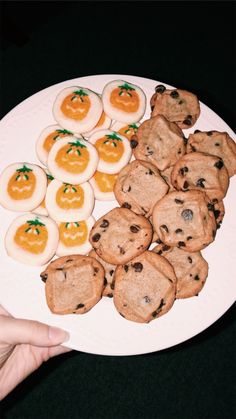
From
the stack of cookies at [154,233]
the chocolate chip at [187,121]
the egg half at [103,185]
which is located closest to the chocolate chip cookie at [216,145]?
the stack of cookies at [154,233]

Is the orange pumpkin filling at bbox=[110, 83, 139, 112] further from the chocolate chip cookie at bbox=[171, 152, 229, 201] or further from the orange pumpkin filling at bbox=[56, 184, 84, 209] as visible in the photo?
the orange pumpkin filling at bbox=[56, 184, 84, 209]

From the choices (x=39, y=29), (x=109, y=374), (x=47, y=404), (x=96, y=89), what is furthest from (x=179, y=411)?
(x=39, y=29)

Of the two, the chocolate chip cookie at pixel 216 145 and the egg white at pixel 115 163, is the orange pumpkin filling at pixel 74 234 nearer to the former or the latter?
the egg white at pixel 115 163

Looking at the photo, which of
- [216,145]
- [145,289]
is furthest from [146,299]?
[216,145]

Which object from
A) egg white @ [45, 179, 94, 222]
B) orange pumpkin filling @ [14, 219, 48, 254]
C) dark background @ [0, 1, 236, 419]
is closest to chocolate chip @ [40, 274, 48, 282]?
orange pumpkin filling @ [14, 219, 48, 254]

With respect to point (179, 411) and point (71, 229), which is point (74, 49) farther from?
point (179, 411)
